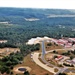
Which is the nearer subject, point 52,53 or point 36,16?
point 52,53

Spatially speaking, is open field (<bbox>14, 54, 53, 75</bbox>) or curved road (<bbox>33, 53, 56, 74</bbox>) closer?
open field (<bbox>14, 54, 53, 75</bbox>)

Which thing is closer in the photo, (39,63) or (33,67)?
(33,67)

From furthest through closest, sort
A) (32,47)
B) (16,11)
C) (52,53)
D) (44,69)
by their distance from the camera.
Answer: (16,11) < (32,47) < (52,53) < (44,69)

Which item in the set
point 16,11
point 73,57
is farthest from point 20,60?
point 16,11

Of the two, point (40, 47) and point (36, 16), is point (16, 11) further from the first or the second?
point (40, 47)

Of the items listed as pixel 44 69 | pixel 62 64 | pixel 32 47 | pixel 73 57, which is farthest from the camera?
pixel 32 47

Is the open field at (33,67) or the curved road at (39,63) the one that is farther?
the curved road at (39,63)

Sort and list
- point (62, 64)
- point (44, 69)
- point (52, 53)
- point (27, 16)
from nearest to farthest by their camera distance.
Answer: point (44, 69), point (62, 64), point (52, 53), point (27, 16)

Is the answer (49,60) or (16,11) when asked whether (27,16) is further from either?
(49,60)

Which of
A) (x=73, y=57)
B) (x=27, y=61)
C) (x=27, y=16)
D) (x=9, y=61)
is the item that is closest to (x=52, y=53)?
(x=73, y=57)
